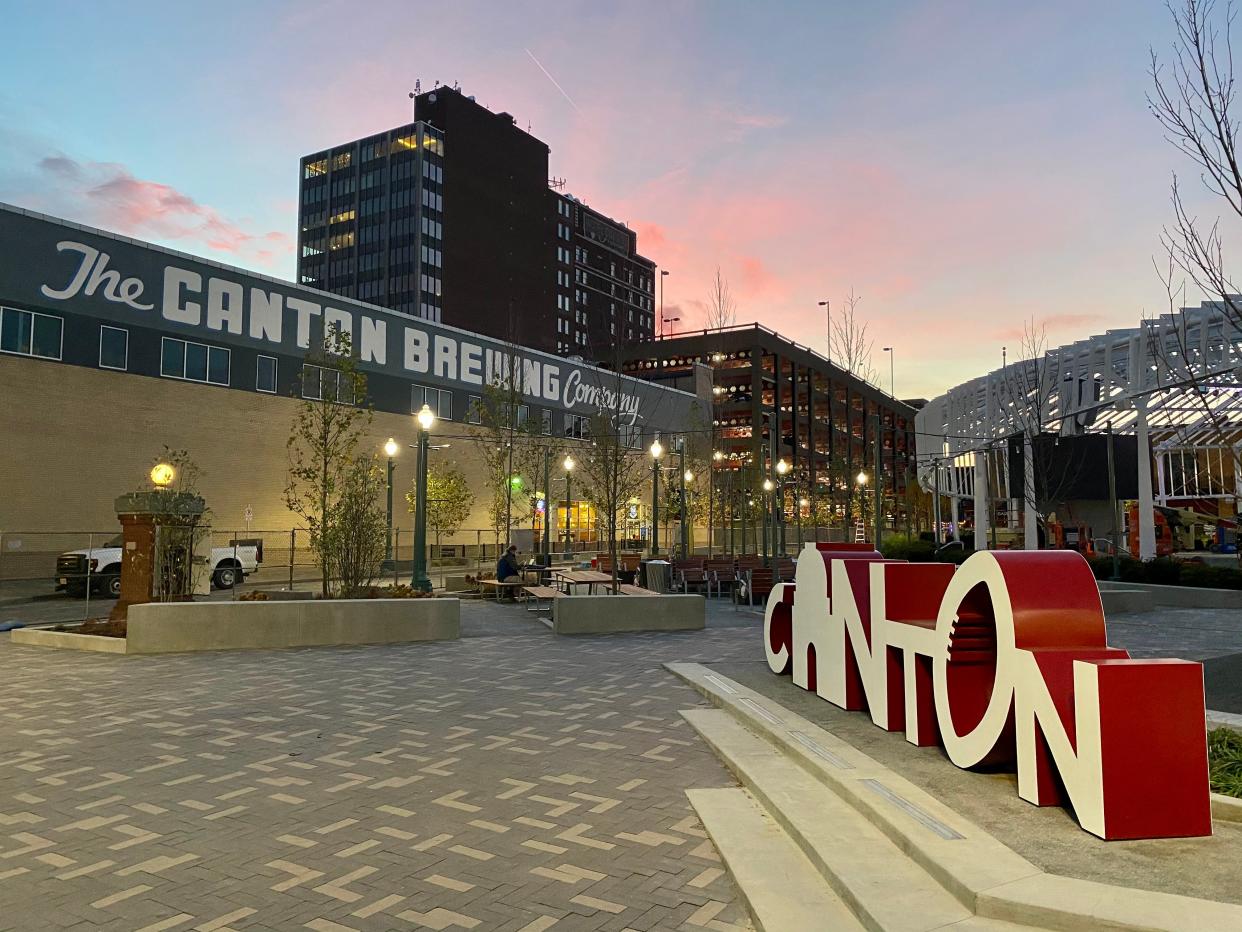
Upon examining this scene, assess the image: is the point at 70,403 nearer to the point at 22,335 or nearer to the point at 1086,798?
the point at 22,335

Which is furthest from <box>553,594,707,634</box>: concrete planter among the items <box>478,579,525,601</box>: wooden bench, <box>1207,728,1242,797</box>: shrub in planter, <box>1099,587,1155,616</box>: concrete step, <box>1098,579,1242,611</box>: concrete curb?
<box>1098,579,1242,611</box>: concrete curb

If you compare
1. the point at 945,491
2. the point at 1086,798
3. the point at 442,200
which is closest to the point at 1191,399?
the point at 1086,798

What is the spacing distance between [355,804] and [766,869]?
114 inches

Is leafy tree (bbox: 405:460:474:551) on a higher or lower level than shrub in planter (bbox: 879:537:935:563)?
higher

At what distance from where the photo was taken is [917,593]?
7180 millimetres

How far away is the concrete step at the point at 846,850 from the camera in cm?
380

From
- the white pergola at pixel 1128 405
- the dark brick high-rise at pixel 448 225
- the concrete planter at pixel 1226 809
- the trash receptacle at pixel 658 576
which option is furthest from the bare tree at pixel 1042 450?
the dark brick high-rise at pixel 448 225

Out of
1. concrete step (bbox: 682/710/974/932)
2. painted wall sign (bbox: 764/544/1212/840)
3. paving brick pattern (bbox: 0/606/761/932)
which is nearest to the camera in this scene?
concrete step (bbox: 682/710/974/932)

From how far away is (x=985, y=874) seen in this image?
400 cm

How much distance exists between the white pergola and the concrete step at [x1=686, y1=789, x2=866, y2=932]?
6233 millimetres

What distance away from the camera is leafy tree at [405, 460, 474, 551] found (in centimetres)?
3856

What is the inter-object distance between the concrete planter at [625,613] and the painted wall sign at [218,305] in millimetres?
5313

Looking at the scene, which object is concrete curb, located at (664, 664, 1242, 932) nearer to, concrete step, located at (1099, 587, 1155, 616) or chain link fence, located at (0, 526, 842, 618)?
chain link fence, located at (0, 526, 842, 618)

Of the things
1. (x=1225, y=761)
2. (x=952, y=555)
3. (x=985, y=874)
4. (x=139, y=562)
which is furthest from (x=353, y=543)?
(x=952, y=555)
